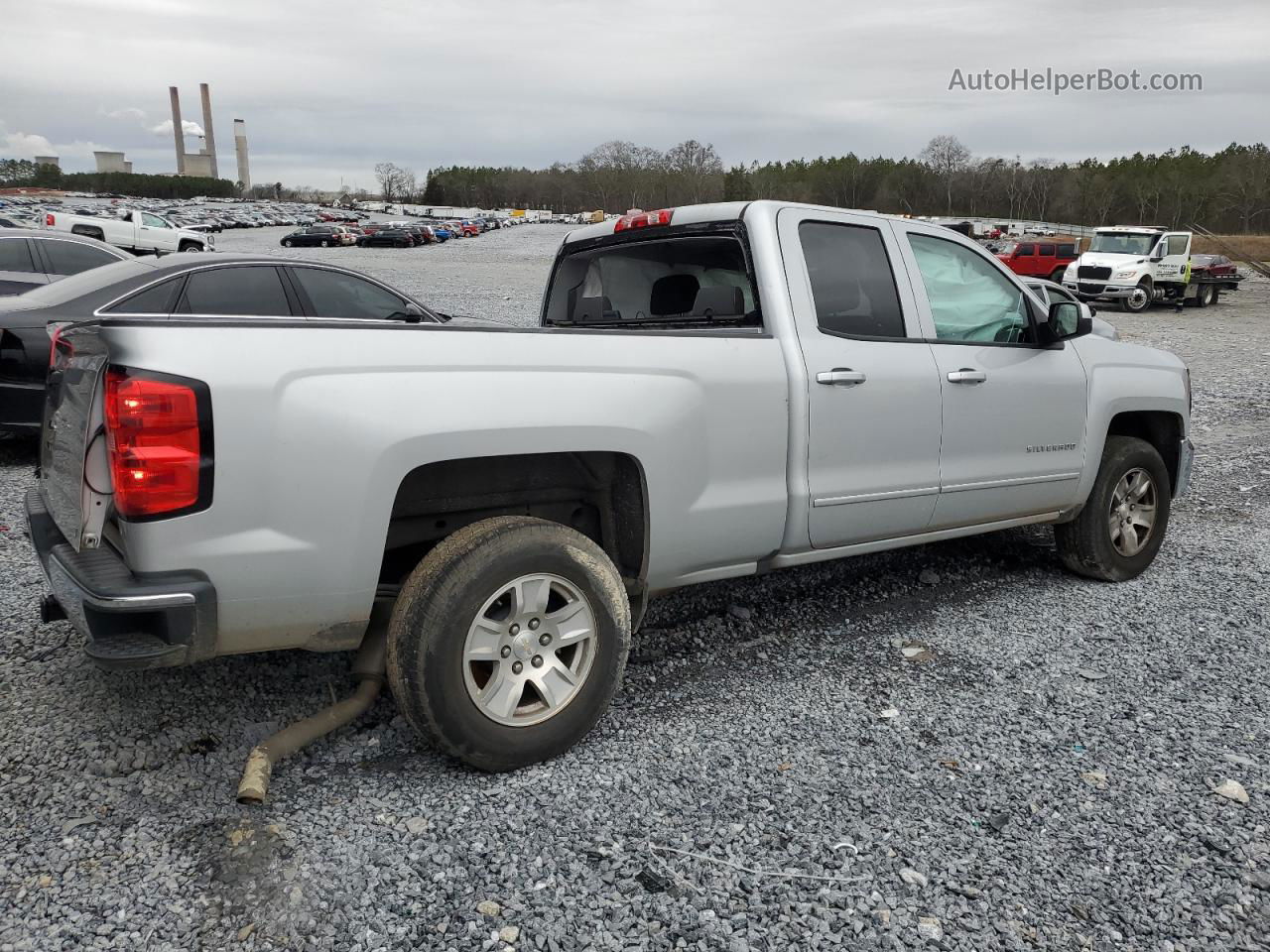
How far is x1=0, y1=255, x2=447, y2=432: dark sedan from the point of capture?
660 centimetres

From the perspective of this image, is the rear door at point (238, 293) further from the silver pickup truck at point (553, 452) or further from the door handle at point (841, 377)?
the door handle at point (841, 377)

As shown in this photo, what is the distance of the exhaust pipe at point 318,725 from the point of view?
283cm

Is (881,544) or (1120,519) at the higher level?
(881,544)

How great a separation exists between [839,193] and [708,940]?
14638 cm

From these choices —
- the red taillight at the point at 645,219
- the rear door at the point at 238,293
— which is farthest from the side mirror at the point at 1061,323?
the rear door at the point at 238,293

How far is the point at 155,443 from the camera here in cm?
247

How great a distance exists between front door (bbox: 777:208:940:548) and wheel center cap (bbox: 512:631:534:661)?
4.30ft

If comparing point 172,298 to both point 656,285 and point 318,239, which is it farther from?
point 318,239

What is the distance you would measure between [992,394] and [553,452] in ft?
7.54

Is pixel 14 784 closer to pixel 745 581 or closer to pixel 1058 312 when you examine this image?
pixel 745 581

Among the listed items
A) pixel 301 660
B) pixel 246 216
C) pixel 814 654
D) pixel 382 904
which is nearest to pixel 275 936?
pixel 382 904

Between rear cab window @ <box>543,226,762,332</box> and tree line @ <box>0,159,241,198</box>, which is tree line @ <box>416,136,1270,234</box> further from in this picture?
rear cab window @ <box>543,226,762,332</box>

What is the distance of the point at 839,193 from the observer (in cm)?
13912

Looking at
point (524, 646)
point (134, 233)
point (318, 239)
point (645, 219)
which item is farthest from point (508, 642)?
point (318, 239)
